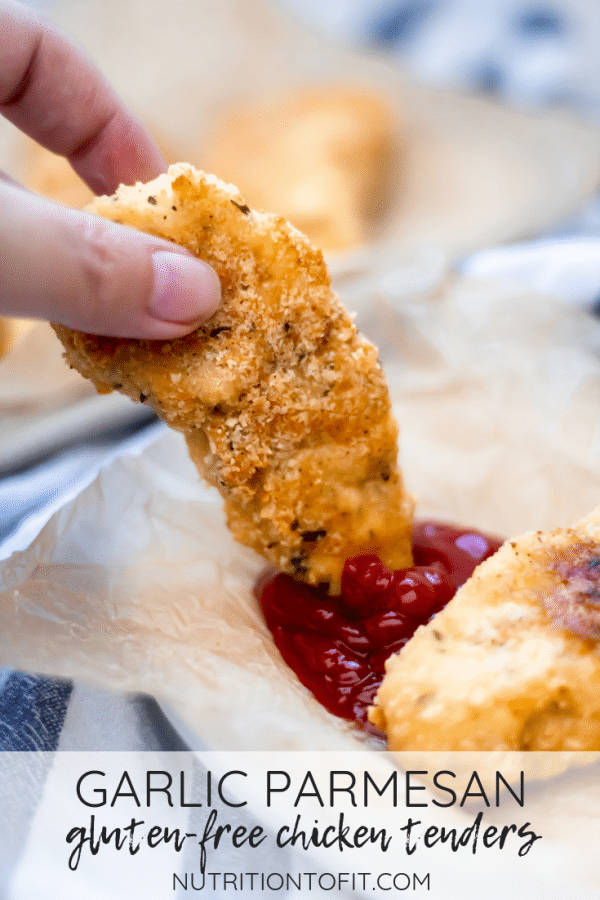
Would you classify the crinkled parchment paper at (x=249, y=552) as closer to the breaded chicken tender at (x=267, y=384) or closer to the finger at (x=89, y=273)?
the breaded chicken tender at (x=267, y=384)

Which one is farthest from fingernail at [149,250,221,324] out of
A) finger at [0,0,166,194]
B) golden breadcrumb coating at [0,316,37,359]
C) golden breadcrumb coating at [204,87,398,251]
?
golden breadcrumb coating at [204,87,398,251]

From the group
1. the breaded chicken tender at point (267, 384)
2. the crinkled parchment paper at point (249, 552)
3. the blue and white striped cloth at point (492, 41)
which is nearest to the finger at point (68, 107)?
the breaded chicken tender at point (267, 384)

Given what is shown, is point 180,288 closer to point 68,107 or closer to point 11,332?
point 68,107

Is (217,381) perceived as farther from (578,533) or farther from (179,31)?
(179,31)

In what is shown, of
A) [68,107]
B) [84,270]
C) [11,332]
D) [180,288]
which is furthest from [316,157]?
[84,270]

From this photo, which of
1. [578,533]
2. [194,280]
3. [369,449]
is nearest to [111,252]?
[194,280]
